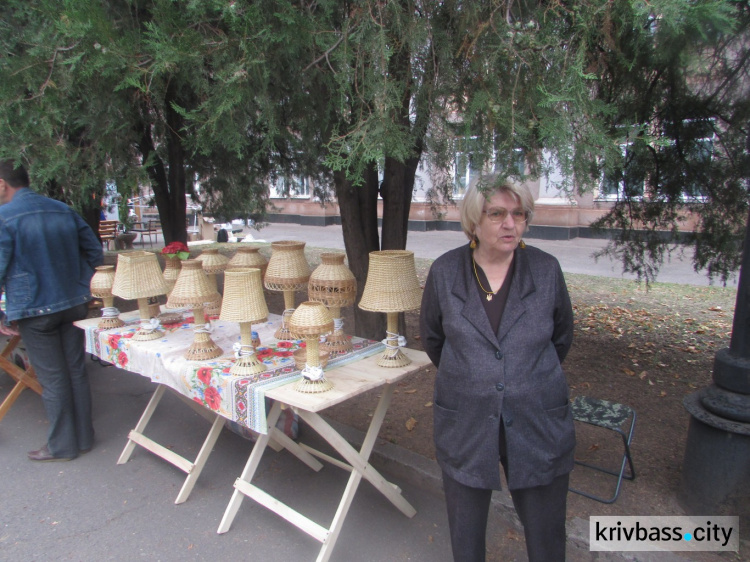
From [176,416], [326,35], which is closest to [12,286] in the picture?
[176,416]

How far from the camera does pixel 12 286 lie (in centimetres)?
328

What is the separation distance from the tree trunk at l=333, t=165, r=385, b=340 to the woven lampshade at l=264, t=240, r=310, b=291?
1437 millimetres

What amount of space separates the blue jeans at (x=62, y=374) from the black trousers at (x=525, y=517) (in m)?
2.77

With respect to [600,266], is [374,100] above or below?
above

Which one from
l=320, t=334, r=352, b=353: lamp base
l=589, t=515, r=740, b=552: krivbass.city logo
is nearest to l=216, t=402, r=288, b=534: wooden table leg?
l=320, t=334, r=352, b=353: lamp base

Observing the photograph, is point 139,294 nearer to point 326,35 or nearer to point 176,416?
point 176,416

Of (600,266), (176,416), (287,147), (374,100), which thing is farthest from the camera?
(600,266)

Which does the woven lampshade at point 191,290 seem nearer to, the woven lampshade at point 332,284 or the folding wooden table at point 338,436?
Answer: the woven lampshade at point 332,284

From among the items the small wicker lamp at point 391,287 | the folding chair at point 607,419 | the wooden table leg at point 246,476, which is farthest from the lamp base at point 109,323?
the folding chair at point 607,419

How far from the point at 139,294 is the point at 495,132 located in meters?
2.26

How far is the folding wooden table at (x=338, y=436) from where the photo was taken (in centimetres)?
228

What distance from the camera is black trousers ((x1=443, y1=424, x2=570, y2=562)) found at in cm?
194

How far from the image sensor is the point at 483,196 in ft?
6.40

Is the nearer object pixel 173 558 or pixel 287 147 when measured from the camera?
pixel 173 558
